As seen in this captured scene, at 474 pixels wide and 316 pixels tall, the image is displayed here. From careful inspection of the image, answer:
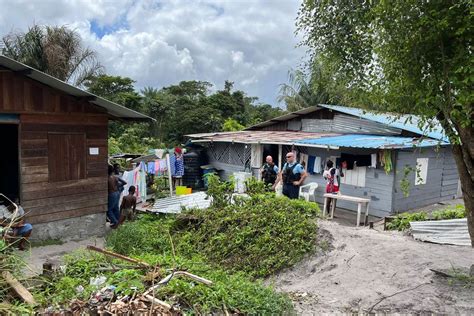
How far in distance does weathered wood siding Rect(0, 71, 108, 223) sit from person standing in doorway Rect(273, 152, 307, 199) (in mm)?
4245

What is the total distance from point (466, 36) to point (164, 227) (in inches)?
254

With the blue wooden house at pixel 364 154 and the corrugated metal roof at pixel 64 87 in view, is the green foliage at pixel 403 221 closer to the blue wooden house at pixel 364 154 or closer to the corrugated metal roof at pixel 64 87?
the blue wooden house at pixel 364 154

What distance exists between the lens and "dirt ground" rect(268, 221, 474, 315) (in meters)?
4.93

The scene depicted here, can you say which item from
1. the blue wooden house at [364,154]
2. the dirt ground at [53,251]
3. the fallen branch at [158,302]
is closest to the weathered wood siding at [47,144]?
the dirt ground at [53,251]

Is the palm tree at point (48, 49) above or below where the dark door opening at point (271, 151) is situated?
above

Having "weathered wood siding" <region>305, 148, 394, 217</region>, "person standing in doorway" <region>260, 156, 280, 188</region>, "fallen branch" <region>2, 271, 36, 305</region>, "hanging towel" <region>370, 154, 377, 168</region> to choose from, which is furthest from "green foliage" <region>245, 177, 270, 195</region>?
"fallen branch" <region>2, 271, 36, 305</region>

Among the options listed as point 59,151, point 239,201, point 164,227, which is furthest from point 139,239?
point 59,151

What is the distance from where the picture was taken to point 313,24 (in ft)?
19.1

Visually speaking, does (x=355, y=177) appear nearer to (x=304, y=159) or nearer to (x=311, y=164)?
(x=311, y=164)

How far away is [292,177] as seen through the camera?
9.20m

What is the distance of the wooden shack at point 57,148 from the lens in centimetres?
775

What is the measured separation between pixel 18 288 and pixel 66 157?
5.11 meters

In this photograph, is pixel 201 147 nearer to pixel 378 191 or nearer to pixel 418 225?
pixel 378 191

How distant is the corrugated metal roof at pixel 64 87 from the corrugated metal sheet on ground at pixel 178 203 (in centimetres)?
242
